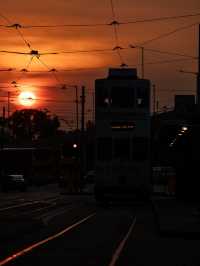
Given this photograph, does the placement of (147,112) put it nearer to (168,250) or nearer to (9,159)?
(168,250)

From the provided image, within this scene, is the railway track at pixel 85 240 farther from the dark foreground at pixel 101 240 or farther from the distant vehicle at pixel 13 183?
the distant vehicle at pixel 13 183

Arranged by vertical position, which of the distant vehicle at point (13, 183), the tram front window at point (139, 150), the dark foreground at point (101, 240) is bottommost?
the dark foreground at point (101, 240)

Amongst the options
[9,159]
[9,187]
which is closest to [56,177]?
[9,159]

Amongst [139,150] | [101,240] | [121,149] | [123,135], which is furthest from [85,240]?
[121,149]

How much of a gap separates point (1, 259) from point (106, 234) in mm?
8565

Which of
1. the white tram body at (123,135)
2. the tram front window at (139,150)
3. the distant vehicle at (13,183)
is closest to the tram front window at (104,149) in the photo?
the white tram body at (123,135)

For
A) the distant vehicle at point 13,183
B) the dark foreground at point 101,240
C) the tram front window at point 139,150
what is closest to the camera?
the dark foreground at point 101,240

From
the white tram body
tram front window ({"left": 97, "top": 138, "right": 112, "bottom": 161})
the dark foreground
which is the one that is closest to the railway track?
the dark foreground

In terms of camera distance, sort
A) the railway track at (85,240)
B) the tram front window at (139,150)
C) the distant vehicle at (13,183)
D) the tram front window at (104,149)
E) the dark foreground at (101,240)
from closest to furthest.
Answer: the dark foreground at (101,240), the railway track at (85,240), the tram front window at (139,150), the tram front window at (104,149), the distant vehicle at (13,183)

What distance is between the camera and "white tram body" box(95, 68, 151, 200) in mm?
42062

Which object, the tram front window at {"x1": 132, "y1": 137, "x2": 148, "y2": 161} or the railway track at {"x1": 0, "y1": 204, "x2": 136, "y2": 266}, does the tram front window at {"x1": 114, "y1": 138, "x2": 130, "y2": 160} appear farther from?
the railway track at {"x1": 0, "y1": 204, "x2": 136, "y2": 266}

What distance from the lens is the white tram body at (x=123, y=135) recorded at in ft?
138

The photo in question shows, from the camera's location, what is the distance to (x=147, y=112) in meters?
42.1

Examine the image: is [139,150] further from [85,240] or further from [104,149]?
[85,240]
